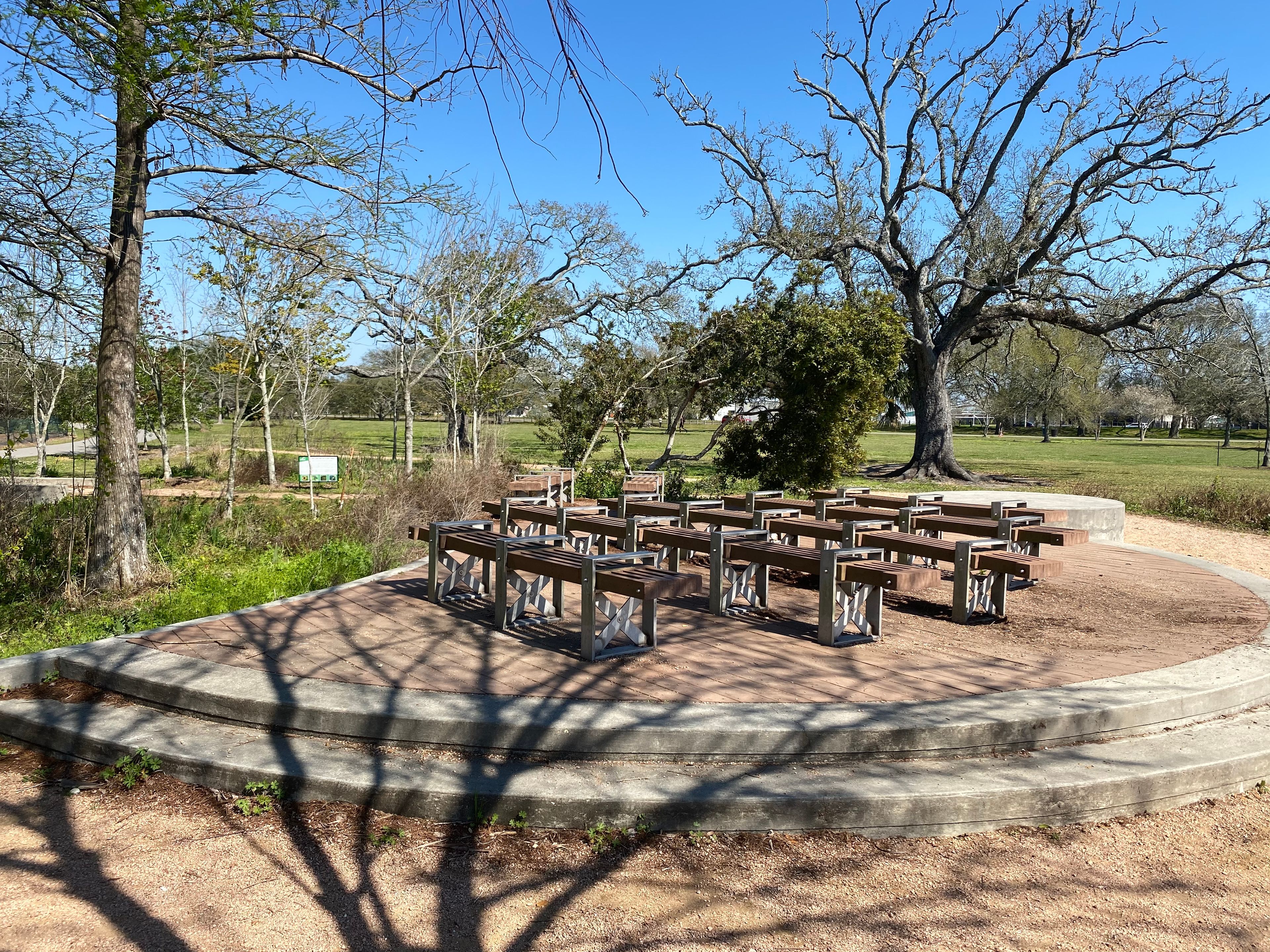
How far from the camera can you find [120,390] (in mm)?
7324

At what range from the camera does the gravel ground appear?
8.58ft

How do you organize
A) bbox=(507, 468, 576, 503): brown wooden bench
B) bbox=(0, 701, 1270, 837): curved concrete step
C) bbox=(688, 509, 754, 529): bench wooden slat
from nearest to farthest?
bbox=(0, 701, 1270, 837): curved concrete step → bbox=(688, 509, 754, 529): bench wooden slat → bbox=(507, 468, 576, 503): brown wooden bench

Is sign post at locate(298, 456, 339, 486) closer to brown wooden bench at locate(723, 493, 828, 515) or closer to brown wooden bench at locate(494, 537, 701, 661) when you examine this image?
brown wooden bench at locate(723, 493, 828, 515)

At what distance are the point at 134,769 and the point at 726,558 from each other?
3730mm

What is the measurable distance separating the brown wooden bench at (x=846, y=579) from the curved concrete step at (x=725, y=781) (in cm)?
132

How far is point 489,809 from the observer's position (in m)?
3.21

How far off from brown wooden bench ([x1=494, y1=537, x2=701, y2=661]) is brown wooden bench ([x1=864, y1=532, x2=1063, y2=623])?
1.80 meters

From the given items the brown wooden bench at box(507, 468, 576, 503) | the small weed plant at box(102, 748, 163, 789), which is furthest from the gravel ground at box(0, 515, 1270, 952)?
the brown wooden bench at box(507, 468, 576, 503)

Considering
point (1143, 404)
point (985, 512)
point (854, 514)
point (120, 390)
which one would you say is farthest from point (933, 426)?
point (1143, 404)

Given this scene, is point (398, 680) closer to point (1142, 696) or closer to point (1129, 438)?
point (1142, 696)

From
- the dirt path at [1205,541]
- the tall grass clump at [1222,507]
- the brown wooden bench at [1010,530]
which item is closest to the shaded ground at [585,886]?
the brown wooden bench at [1010,530]

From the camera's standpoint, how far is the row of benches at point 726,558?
4785mm

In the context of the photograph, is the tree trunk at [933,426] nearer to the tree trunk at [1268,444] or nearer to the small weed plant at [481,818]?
the tree trunk at [1268,444]

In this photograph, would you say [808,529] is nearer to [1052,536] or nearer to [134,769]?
[1052,536]
